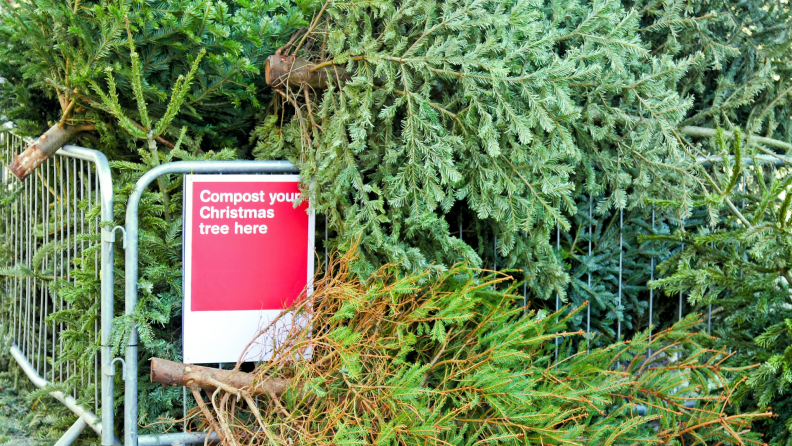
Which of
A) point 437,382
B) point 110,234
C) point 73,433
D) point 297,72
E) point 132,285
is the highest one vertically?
point 297,72

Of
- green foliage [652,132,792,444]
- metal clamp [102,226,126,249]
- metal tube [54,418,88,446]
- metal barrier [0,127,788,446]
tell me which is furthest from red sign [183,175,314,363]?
green foliage [652,132,792,444]

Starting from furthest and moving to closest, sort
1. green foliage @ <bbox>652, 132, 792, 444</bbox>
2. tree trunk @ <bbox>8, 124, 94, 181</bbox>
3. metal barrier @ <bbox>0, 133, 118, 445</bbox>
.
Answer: tree trunk @ <bbox>8, 124, 94, 181</bbox> < green foliage @ <bbox>652, 132, 792, 444</bbox> < metal barrier @ <bbox>0, 133, 118, 445</bbox>

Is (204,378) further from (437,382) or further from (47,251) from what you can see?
Answer: (47,251)

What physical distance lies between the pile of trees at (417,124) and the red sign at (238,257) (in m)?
0.16

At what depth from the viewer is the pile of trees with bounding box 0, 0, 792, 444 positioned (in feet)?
10.7

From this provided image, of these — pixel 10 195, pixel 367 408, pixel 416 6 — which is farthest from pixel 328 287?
pixel 10 195

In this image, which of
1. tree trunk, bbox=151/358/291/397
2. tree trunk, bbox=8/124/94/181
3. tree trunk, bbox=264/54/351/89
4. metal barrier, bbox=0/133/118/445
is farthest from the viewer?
tree trunk, bbox=8/124/94/181

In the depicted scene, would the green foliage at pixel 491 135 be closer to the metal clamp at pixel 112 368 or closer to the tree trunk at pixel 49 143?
the tree trunk at pixel 49 143

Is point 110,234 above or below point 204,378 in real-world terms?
above

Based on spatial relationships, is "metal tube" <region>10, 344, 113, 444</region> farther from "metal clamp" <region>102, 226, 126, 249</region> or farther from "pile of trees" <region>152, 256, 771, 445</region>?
"metal clamp" <region>102, 226, 126, 249</region>

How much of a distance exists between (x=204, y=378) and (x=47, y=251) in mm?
1559

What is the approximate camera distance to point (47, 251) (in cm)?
409

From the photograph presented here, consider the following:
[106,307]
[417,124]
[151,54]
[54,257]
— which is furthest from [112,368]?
[417,124]

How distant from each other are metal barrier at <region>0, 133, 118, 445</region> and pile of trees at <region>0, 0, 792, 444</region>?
0.18 metres
